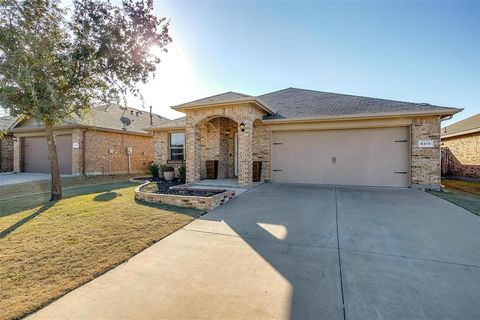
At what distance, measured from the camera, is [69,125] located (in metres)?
13.1

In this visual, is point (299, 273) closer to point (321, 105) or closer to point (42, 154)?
point (321, 105)

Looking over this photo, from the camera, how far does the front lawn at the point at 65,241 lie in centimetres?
274

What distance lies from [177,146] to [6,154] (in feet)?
48.1

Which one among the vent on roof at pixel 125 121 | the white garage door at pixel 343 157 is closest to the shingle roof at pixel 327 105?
the white garage door at pixel 343 157

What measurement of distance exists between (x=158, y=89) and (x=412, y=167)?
10.1 metres

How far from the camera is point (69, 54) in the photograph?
6734 mm

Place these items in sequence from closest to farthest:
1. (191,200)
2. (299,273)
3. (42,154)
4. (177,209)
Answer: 1. (299,273)
2. (177,209)
3. (191,200)
4. (42,154)

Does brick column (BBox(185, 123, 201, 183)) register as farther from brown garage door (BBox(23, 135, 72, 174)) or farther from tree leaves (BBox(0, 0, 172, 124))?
brown garage door (BBox(23, 135, 72, 174))

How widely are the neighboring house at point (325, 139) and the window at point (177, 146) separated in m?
1.92

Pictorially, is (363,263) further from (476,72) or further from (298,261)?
(476,72)

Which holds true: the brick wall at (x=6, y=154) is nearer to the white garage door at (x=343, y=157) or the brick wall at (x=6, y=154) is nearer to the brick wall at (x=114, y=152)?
the brick wall at (x=114, y=152)

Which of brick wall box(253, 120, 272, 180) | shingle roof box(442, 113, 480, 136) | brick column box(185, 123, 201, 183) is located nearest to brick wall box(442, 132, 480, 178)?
shingle roof box(442, 113, 480, 136)

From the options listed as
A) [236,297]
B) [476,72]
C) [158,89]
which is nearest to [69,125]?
[158,89]

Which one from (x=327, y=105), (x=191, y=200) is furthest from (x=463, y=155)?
(x=191, y=200)
